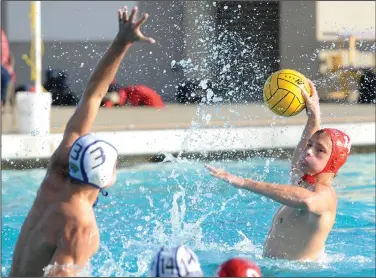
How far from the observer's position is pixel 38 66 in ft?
33.0

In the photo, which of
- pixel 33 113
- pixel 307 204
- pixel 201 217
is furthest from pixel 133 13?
pixel 33 113

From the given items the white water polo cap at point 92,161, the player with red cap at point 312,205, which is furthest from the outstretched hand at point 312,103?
the white water polo cap at point 92,161

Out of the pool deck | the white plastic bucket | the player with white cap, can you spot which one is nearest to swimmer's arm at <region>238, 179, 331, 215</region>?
the player with white cap

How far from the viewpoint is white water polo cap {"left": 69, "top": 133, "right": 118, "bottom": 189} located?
3.40m

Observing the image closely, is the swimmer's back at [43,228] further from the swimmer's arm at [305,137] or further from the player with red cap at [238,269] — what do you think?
the swimmer's arm at [305,137]

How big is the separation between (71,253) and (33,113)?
6.60 m

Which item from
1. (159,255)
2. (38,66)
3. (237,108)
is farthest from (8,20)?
(159,255)

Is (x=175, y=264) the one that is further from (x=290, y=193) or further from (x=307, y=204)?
(x=307, y=204)

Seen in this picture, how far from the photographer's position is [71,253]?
3.50m

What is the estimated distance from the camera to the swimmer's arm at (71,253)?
3.48 metres

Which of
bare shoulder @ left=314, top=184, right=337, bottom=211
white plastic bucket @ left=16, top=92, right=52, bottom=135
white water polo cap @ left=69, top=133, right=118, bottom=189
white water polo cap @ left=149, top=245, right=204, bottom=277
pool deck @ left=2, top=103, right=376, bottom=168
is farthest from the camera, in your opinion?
white plastic bucket @ left=16, top=92, right=52, bottom=135

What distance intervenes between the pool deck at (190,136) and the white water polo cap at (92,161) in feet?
19.6

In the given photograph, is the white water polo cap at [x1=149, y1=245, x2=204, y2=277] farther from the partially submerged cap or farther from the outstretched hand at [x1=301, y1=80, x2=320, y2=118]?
the outstretched hand at [x1=301, y1=80, x2=320, y2=118]

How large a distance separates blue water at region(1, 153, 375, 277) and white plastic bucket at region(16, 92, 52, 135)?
2.94 ft
